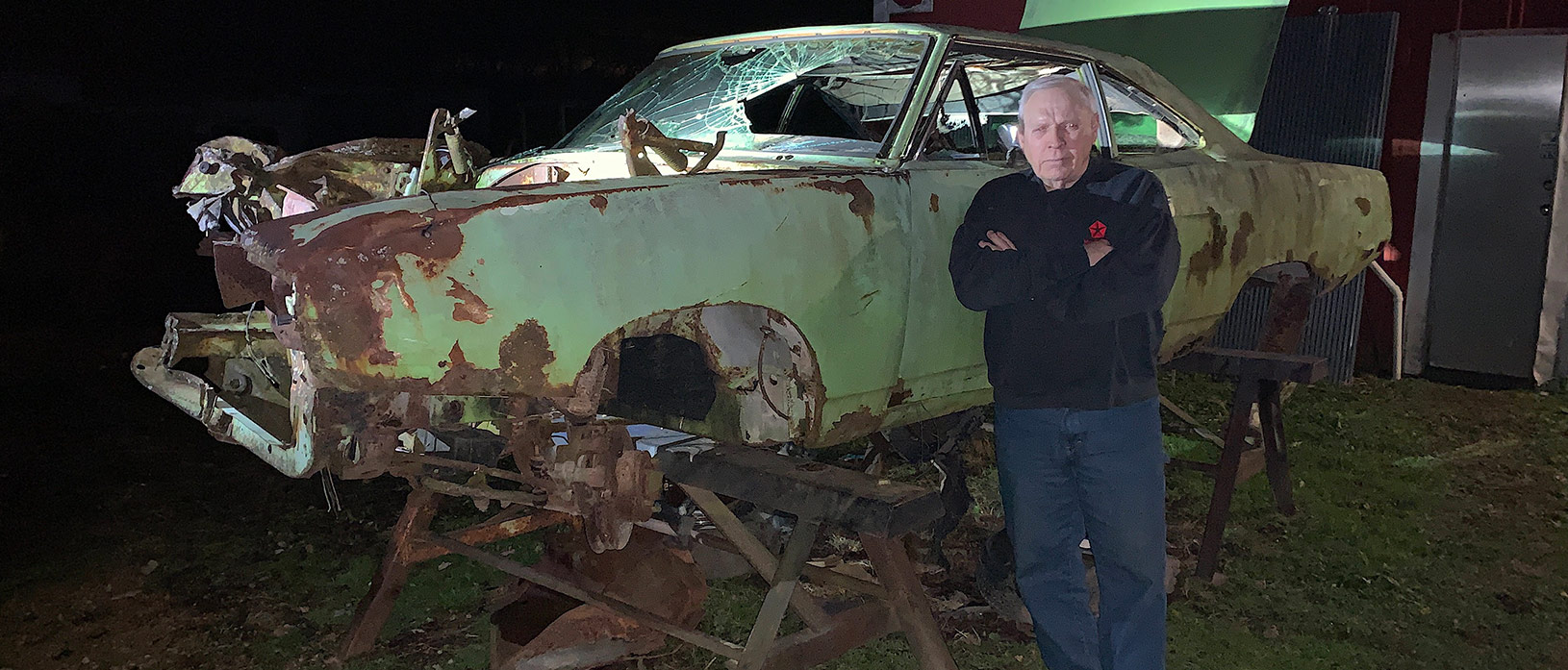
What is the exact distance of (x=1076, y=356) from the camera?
8.15 ft

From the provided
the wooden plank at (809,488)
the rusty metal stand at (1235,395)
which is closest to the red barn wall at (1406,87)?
the rusty metal stand at (1235,395)

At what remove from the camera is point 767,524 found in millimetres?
3848

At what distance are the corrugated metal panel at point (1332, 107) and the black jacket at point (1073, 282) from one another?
4942 mm

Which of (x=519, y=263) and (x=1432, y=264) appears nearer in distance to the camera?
(x=519, y=263)

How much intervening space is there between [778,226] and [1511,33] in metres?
6.42

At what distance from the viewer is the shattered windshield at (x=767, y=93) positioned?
3250 millimetres

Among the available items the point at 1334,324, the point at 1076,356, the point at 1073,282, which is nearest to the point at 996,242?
the point at 1073,282

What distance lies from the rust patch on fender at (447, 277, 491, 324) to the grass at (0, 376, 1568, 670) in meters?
1.58

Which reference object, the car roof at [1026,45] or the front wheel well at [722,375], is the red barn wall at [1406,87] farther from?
the front wheel well at [722,375]

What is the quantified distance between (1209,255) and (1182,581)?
1.25 metres

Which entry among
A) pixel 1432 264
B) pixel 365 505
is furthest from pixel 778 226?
pixel 1432 264

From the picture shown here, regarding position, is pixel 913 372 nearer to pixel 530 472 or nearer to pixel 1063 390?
pixel 1063 390

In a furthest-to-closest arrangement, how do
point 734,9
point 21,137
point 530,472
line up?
1. point 734,9
2. point 21,137
3. point 530,472

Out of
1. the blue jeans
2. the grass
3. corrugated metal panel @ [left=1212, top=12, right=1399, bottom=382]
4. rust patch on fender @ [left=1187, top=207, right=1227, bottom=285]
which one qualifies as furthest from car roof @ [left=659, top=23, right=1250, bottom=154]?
corrugated metal panel @ [left=1212, top=12, right=1399, bottom=382]
